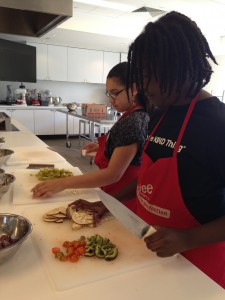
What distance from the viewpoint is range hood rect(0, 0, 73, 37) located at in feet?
3.95

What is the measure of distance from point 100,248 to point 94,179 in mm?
383

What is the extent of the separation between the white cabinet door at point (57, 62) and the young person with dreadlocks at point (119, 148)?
5.47 meters

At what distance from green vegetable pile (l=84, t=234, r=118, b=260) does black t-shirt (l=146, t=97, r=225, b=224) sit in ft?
0.76

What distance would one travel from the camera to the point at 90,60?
670 cm

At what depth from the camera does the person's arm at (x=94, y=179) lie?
3.40 feet

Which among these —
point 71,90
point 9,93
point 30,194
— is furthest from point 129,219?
point 71,90

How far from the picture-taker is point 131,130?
3.58 feet

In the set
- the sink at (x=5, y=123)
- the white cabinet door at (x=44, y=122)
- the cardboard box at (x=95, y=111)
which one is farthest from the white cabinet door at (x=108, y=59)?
the sink at (x=5, y=123)

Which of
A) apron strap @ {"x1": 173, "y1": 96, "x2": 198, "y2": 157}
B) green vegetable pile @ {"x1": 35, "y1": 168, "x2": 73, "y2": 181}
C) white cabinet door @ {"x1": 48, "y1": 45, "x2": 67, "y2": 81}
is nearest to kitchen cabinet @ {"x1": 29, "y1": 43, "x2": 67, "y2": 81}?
white cabinet door @ {"x1": 48, "y1": 45, "x2": 67, "y2": 81}

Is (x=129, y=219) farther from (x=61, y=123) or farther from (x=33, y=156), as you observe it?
(x=61, y=123)

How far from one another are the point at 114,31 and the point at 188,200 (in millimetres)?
5109

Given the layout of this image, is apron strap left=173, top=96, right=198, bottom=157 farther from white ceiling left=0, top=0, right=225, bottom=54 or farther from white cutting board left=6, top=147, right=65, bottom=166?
white ceiling left=0, top=0, right=225, bottom=54

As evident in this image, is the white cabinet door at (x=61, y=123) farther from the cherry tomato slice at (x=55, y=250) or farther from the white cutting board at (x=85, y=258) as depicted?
the cherry tomato slice at (x=55, y=250)

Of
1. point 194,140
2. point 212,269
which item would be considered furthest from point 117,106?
point 212,269
